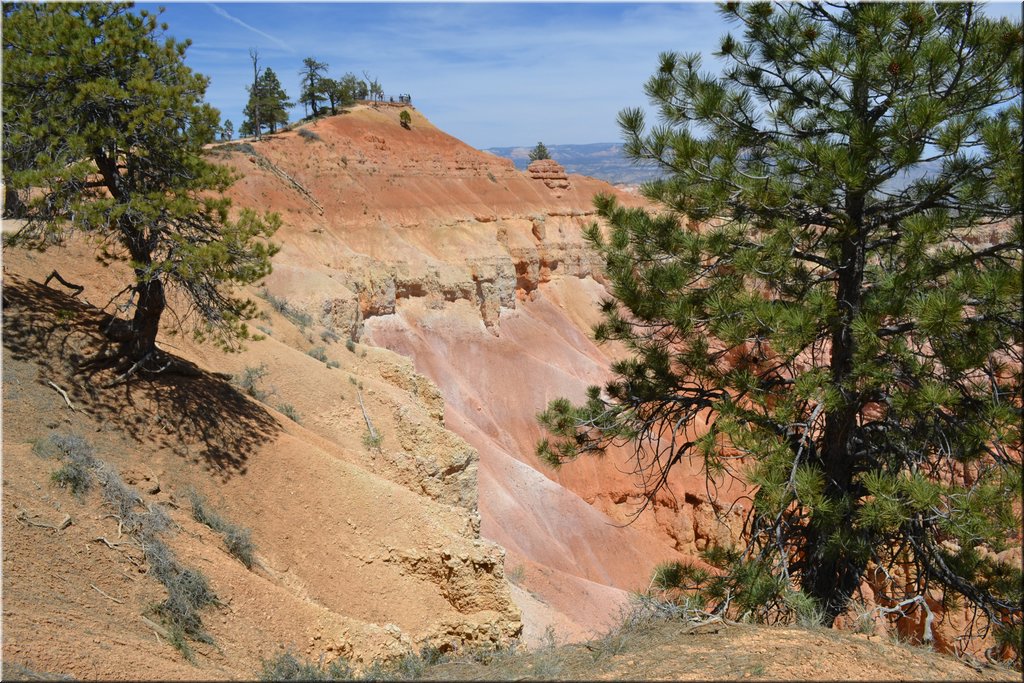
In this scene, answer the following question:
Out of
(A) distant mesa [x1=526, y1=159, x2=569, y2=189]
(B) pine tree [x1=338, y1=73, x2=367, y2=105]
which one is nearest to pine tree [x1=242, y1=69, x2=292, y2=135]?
(B) pine tree [x1=338, y1=73, x2=367, y2=105]

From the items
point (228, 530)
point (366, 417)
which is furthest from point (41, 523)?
point (366, 417)

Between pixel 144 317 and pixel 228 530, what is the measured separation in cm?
389

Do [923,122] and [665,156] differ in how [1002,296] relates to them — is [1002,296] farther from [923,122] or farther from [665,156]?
[665,156]

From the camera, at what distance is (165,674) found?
5.70m

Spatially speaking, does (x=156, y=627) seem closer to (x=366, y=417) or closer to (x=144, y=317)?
(x=144, y=317)

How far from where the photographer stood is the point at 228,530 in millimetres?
9383

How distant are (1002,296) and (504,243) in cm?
3653

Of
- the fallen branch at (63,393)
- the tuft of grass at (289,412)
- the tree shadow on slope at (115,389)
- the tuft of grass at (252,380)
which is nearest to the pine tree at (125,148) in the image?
the tree shadow on slope at (115,389)

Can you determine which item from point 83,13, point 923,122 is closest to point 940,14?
point 923,122

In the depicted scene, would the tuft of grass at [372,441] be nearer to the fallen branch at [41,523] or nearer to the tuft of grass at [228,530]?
the tuft of grass at [228,530]

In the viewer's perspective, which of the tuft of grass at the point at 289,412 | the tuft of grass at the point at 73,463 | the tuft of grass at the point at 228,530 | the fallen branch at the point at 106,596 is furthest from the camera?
the tuft of grass at the point at 289,412

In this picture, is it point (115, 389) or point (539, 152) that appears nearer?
point (115, 389)

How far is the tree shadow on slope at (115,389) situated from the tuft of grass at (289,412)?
118 centimetres

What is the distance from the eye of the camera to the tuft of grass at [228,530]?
9109 mm
